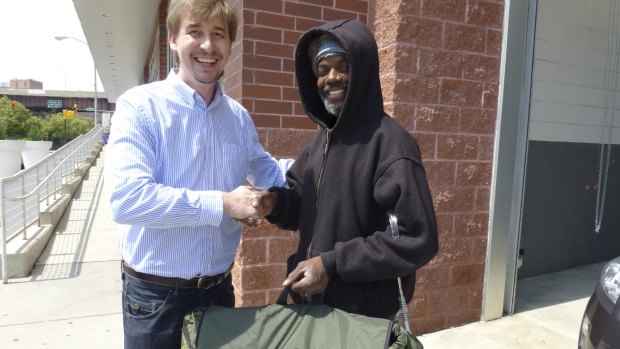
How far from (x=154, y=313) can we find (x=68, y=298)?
124 inches

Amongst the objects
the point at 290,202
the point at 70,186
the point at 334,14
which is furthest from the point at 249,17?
the point at 70,186

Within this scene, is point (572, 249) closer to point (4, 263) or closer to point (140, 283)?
point (140, 283)

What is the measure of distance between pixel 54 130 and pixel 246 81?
3342cm

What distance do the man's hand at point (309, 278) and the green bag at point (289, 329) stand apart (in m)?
0.07

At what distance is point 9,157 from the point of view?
13438 mm

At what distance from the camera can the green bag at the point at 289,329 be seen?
143 cm

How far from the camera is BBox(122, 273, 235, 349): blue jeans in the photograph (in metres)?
1.75

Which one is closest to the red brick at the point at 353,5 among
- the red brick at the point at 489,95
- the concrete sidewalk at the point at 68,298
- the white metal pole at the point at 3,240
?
the red brick at the point at 489,95

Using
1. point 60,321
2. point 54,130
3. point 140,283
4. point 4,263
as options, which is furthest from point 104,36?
point 54,130

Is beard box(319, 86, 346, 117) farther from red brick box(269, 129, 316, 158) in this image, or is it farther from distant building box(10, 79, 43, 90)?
distant building box(10, 79, 43, 90)

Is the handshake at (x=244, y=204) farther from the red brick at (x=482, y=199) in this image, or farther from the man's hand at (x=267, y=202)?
the red brick at (x=482, y=199)

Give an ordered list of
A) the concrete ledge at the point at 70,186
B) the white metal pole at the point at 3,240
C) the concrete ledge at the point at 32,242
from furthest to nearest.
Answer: the concrete ledge at the point at 70,186, the concrete ledge at the point at 32,242, the white metal pole at the point at 3,240

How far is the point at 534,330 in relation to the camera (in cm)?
353

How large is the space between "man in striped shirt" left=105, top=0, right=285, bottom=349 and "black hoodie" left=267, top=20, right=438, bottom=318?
0.28m
